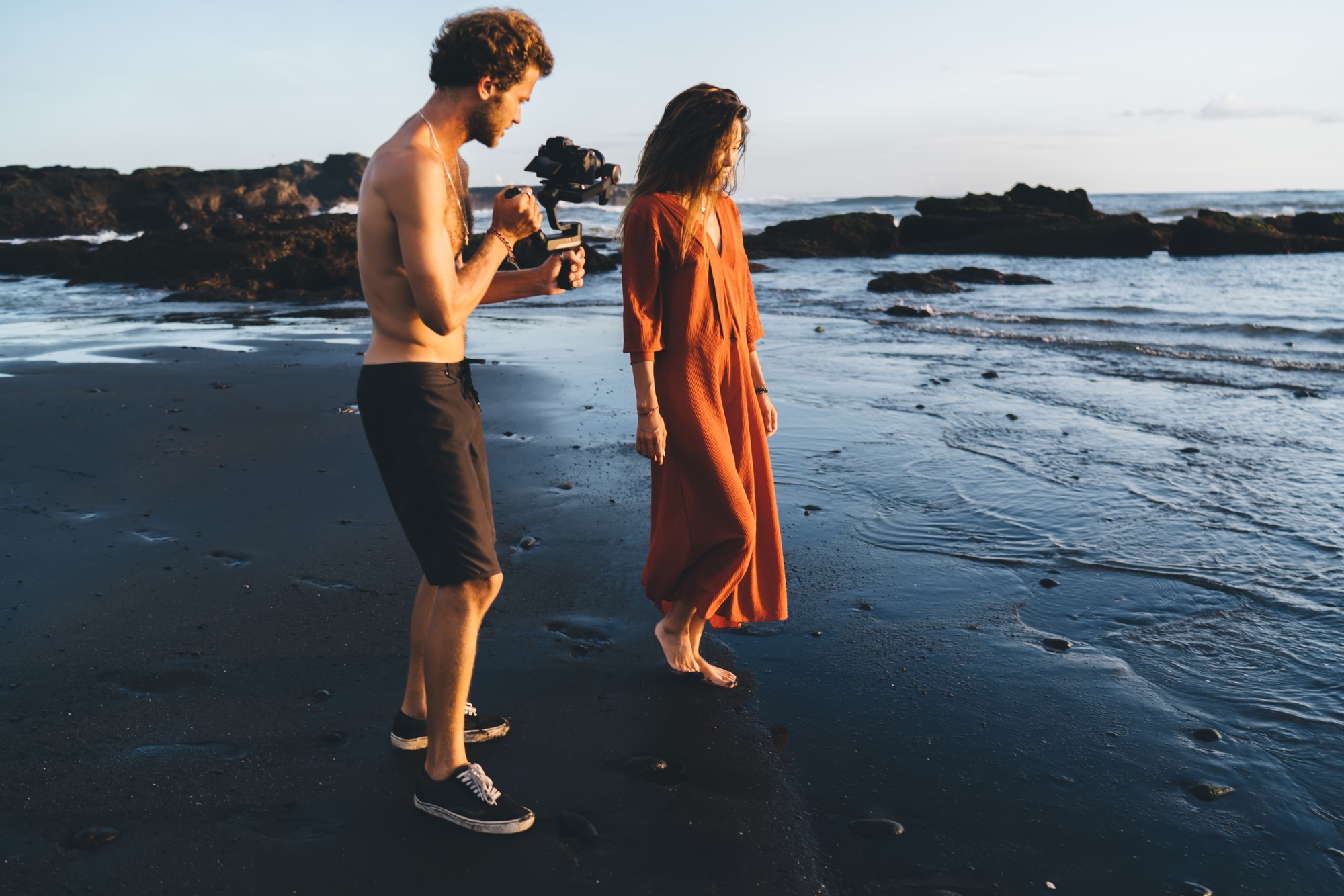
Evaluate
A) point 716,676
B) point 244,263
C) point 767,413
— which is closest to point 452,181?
point 767,413

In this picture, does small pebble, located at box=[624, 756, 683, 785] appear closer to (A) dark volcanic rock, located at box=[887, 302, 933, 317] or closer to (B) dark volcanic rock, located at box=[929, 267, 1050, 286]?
(A) dark volcanic rock, located at box=[887, 302, 933, 317]

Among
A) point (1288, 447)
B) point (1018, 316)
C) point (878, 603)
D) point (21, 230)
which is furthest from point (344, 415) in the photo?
point (21, 230)

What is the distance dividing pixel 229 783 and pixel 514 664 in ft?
3.51

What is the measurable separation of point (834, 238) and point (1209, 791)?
33.5 meters

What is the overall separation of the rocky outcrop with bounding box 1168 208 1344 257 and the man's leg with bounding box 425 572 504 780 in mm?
35141

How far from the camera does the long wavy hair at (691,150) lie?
9.99 ft

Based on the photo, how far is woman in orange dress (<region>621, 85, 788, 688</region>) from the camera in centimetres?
305

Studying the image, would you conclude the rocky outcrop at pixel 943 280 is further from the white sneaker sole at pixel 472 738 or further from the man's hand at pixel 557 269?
the white sneaker sole at pixel 472 738

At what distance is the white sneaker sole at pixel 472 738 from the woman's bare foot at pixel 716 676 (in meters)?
0.75

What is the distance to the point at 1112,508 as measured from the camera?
5.21 meters

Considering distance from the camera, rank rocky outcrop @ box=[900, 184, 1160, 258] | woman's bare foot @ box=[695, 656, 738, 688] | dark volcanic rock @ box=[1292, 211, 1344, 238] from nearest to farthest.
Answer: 1. woman's bare foot @ box=[695, 656, 738, 688]
2. rocky outcrop @ box=[900, 184, 1160, 258]
3. dark volcanic rock @ box=[1292, 211, 1344, 238]

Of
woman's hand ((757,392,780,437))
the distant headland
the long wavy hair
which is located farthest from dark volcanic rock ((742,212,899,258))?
the long wavy hair

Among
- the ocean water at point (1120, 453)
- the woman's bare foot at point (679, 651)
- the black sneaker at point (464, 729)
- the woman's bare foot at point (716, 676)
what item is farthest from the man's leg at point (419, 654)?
the ocean water at point (1120, 453)

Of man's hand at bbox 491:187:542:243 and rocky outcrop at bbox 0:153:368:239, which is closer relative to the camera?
man's hand at bbox 491:187:542:243
